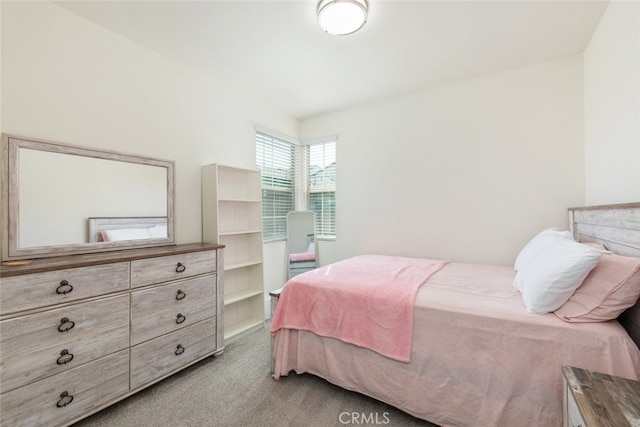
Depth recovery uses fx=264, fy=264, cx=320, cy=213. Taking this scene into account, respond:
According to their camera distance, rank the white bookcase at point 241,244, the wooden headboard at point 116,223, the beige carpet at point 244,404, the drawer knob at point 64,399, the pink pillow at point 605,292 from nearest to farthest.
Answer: the pink pillow at point 605,292
the drawer knob at point 64,399
the beige carpet at point 244,404
the wooden headboard at point 116,223
the white bookcase at point 241,244

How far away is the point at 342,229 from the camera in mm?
3553

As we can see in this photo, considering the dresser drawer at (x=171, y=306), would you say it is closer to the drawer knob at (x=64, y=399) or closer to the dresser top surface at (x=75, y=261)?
the dresser top surface at (x=75, y=261)

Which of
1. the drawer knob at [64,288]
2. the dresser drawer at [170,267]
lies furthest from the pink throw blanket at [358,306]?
the drawer knob at [64,288]

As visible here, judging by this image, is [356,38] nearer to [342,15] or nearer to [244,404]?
[342,15]

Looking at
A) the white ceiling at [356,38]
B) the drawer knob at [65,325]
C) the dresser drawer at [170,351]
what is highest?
the white ceiling at [356,38]

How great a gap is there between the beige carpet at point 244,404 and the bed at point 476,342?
0.10 metres

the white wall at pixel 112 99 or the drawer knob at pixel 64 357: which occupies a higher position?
the white wall at pixel 112 99

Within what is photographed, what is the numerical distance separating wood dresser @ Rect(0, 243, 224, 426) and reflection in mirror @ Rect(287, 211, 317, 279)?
4.63 feet

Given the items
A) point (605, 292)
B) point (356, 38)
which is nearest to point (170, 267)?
point (356, 38)

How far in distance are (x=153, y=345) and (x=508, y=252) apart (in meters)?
3.14

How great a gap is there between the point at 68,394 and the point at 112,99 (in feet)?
6.36

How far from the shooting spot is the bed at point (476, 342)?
3.90 ft

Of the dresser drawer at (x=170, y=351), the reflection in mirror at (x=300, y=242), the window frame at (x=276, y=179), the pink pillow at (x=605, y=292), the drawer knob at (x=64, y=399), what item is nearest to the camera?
the pink pillow at (x=605, y=292)

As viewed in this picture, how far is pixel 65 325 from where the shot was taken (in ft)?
4.77
